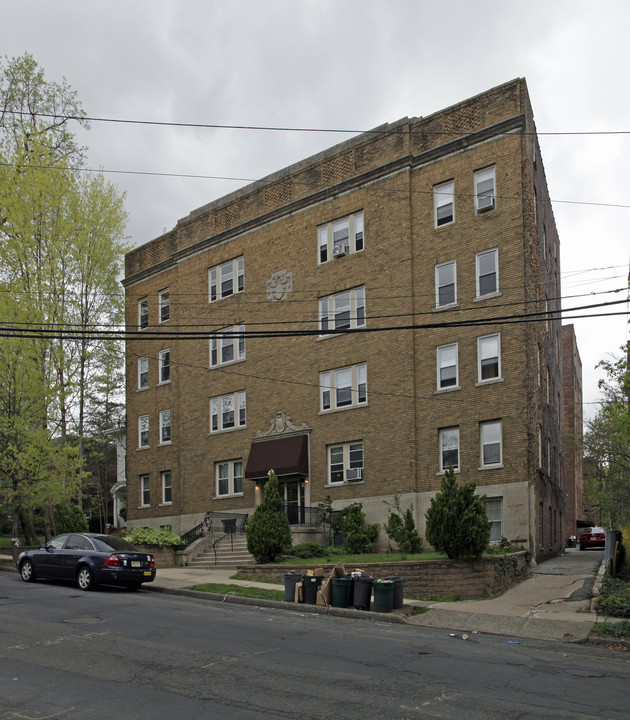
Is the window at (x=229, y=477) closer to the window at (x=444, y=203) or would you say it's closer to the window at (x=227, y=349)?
the window at (x=227, y=349)

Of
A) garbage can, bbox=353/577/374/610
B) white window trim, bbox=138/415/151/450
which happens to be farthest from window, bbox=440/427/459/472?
white window trim, bbox=138/415/151/450

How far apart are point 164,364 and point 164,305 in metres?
3.07

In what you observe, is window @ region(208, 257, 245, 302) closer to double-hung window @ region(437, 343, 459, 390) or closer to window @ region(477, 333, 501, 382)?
double-hung window @ region(437, 343, 459, 390)

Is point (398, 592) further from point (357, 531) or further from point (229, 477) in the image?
point (229, 477)

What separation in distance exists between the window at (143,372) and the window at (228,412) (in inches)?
238

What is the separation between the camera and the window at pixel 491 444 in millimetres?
26109

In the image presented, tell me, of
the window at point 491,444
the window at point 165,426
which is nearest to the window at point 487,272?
the window at point 491,444

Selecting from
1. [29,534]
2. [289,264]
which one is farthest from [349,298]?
[29,534]

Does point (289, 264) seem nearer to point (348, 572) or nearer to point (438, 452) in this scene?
point (438, 452)

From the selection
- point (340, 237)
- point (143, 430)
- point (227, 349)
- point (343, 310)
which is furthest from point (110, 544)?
point (143, 430)

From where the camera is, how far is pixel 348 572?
19.9m

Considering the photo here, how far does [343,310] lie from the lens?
31016 mm

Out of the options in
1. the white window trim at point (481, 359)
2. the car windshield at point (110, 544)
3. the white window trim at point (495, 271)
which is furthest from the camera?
the white window trim at point (495, 271)

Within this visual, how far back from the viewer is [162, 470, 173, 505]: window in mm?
38344
